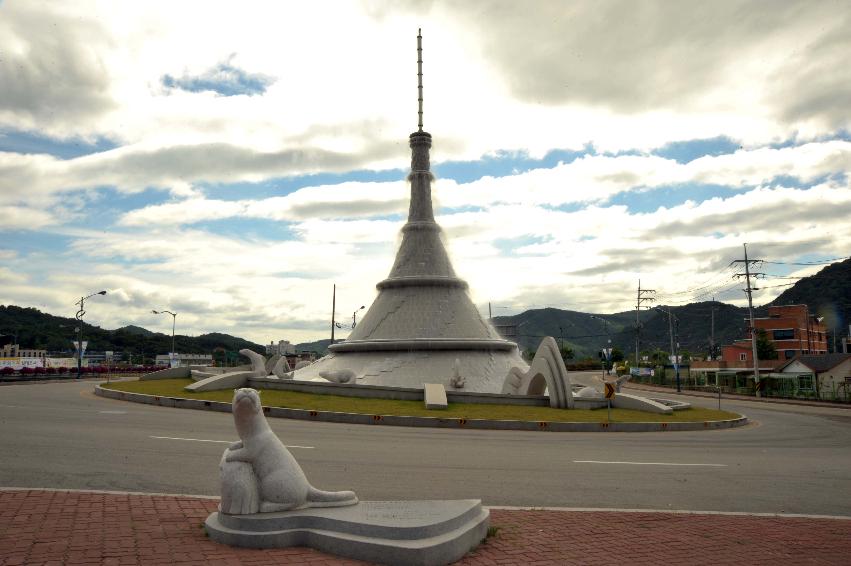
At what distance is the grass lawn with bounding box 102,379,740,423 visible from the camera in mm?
24109

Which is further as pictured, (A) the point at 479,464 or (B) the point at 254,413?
(A) the point at 479,464

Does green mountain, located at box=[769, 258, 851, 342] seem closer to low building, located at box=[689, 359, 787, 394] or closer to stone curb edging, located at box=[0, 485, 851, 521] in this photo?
low building, located at box=[689, 359, 787, 394]

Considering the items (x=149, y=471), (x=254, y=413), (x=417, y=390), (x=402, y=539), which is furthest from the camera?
(x=417, y=390)

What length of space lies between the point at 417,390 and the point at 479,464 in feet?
49.6

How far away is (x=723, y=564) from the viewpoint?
23.7ft

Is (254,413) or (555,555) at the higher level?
(254,413)

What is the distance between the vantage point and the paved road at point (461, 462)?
10.7 meters

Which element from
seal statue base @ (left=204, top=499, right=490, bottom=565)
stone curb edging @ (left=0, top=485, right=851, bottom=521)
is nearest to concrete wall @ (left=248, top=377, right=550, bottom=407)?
stone curb edging @ (left=0, top=485, right=851, bottom=521)

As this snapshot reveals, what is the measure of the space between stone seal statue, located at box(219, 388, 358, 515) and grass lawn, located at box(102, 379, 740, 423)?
1571 centimetres

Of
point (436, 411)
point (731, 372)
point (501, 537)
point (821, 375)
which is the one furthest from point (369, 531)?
point (731, 372)

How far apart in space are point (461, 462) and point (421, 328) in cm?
2415

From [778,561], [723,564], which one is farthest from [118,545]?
[778,561]

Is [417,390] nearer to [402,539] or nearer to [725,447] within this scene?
[725,447]

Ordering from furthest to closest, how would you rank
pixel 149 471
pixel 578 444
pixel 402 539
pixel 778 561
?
1. pixel 578 444
2. pixel 149 471
3. pixel 778 561
4. pixel 402 539
